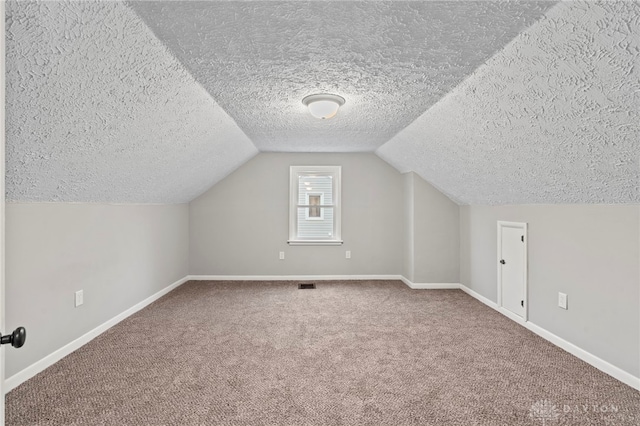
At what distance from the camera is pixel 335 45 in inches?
65.3

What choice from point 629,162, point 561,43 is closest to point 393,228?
point 629,162

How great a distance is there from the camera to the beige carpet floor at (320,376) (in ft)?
5.98

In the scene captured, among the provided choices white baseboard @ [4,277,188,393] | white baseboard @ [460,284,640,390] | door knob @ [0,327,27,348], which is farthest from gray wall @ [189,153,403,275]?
door knob @ [0,327,27,348]

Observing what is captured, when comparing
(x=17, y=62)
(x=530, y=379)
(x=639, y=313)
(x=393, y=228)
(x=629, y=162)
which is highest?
(x=17, y=62)

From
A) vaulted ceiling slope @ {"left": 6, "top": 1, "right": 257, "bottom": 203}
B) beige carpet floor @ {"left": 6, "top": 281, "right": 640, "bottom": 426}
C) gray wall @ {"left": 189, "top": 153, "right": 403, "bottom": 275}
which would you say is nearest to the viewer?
vaulted ceiling slope @ {"left": 6, "top": 1, "right": 257, "bottom": 203}

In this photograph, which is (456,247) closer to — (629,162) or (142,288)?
(629,162)

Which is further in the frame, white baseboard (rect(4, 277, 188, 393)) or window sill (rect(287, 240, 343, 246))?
window sill (rect(287, 240, 343, 246))

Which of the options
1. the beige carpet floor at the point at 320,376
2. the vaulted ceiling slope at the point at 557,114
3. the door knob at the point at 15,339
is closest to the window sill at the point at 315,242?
the beige carpet floor at the point at 320,376

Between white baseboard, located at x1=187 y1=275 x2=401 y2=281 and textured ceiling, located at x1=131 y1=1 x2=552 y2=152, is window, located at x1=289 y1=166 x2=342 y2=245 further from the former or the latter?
textured ceiling, located at x1=131 y1=1 x2=552 y2=152

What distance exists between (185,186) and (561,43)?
3.84 m

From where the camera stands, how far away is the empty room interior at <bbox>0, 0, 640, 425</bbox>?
1442 mm

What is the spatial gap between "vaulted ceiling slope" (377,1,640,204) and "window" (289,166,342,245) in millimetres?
2115

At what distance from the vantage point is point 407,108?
268 cm

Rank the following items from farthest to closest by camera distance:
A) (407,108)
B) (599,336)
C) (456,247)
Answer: (456,247) < (407,108) < (599,336)
